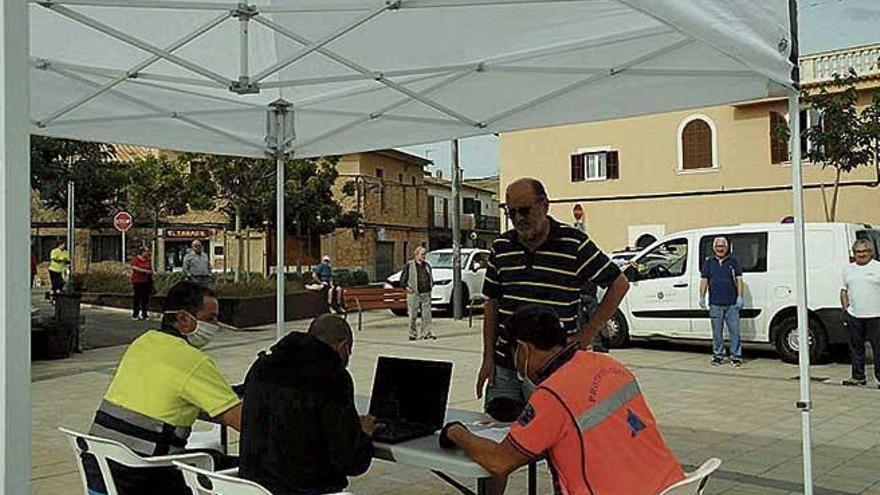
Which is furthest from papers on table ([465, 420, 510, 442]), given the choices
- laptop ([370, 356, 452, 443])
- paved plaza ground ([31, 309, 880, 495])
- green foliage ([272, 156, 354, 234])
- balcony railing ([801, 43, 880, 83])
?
balcony railing ([801, 43, 880, 83])

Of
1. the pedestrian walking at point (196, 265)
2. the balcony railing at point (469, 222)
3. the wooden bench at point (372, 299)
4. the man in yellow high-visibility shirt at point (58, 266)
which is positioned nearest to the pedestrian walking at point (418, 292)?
the wooden bench at point (372, 299)

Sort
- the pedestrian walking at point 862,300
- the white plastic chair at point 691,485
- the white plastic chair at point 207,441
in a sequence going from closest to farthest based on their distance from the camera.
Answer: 1. the white plastic chair at point 691,485
2. the white plastic chair at point 207,441
3. the pedestrian walking at point 862,300

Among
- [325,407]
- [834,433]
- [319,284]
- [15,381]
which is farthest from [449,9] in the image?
[319,284]

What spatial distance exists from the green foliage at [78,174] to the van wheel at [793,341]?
40.1 ft

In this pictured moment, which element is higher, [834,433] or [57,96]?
[57,96]

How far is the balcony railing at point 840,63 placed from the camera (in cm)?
2553

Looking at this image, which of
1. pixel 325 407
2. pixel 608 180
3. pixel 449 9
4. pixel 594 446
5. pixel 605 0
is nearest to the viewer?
pixel 594 446

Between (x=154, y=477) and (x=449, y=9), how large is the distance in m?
3.00

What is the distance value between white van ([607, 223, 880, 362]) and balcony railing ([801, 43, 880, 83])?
1476cm

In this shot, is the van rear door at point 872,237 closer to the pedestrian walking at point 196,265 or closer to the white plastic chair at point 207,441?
the white plastic chair at point 207,441

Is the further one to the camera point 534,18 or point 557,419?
point 534,18

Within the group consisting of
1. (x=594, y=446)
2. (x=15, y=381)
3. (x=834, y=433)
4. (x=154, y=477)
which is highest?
(x=15, y=381)

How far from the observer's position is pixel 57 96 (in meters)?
6.47

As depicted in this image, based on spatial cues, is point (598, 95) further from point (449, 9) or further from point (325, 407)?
point (325, 407)
